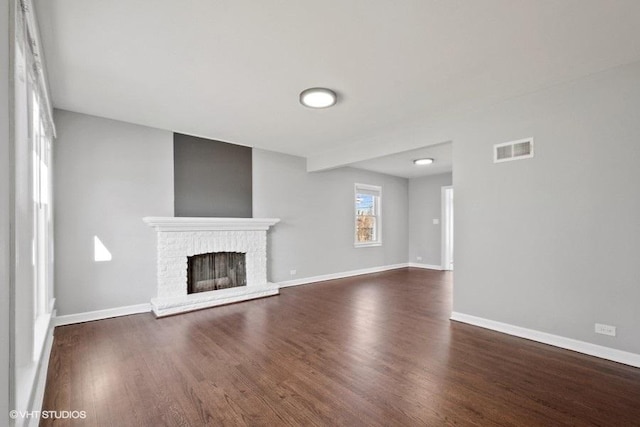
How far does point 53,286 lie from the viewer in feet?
11.7

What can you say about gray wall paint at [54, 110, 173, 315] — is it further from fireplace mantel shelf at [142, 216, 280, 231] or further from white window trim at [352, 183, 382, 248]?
white window trim at [352, 183, 382, 248]

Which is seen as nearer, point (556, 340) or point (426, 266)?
point (556, 340)

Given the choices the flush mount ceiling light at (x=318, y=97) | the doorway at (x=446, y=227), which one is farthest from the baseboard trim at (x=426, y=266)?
the flush mount ceiling light at (x=318, y=97)

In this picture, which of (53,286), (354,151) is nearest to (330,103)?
(354,151)

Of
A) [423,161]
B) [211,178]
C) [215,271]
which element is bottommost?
[215,271]

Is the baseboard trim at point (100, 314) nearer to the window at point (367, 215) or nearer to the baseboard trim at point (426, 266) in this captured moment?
the window at point (367, 215)

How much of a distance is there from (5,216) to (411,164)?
6.37 meters

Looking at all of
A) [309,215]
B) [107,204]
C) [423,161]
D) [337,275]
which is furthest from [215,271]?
[423,161]

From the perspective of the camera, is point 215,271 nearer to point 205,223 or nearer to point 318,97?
point 205,223

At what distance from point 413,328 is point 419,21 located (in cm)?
310

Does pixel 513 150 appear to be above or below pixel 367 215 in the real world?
above

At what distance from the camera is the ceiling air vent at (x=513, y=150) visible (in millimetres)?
3203

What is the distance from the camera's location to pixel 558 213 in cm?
300

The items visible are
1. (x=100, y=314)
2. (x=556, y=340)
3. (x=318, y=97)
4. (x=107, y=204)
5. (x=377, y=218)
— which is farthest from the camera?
(x=377, y=218)
